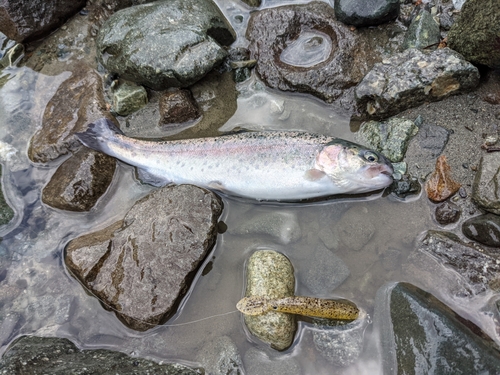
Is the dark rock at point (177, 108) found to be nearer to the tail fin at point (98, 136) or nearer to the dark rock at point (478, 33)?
the tail fin at point (98, 136)

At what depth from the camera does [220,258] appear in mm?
4594

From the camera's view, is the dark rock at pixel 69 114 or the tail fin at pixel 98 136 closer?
the tail fin at pixel 98 136

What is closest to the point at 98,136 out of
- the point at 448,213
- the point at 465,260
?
the point at 448,213

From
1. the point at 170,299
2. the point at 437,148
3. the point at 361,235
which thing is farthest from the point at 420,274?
the point at 170,299

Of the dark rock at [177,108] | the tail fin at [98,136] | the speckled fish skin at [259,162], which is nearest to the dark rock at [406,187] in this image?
the speckled fish skin at [259,162]

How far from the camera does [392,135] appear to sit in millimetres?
4703

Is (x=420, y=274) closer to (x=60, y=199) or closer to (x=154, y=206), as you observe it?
(x=154, y=206)

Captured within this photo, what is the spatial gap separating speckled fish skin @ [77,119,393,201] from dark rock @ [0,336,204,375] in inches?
82.4

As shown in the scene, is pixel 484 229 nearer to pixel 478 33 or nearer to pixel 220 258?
pixel 478 33

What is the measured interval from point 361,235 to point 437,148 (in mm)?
1406

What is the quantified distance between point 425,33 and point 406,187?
6.82ft

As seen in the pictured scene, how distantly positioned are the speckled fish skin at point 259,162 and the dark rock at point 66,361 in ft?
6.87

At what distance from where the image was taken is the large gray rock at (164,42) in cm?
491

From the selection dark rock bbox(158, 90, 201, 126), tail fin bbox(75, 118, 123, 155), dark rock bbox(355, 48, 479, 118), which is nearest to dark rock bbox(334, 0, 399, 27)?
dark rock bbox(355, 48, 479, 118)
